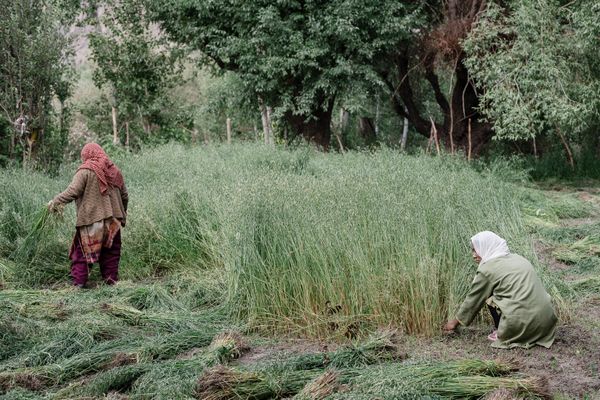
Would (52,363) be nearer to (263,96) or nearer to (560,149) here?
(263,96)

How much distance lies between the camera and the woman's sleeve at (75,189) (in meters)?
7.73

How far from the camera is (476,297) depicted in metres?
5.30

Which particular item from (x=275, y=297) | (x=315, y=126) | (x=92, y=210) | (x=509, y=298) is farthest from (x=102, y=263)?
(x=315, y=126)

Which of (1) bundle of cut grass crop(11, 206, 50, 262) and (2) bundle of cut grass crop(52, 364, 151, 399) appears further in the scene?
(1) bundle of cut grass crop(11, 206, 50, 262)

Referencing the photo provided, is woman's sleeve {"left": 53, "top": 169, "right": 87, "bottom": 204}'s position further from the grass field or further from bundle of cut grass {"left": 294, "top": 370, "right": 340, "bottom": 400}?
bundle of cut grass {"left": 294, "top": 370, "right": 340, "bottom": 400}

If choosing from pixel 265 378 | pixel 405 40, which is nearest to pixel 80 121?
pixel 405 40

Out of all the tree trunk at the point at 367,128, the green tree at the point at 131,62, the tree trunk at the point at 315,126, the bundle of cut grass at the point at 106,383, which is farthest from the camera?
the tree trunk at the point at 367,128

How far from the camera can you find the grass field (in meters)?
4.50

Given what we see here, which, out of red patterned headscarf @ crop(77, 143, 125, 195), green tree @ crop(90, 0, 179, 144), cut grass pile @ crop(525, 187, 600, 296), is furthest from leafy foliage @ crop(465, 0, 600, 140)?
green tree @ crop(90, 0, 179, 144)

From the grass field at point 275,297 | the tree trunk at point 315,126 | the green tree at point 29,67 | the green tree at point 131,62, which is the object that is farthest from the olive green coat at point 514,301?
the green tree at point 131,62

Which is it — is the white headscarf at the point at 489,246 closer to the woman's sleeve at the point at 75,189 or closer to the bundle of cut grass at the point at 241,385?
the bundle of cut grass at the point at 241,385

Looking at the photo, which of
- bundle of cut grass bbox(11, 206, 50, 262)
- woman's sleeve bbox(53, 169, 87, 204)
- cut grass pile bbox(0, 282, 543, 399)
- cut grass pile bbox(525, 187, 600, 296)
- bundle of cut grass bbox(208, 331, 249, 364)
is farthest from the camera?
bundle of cut grass bbox(11, 206, 50, 262)

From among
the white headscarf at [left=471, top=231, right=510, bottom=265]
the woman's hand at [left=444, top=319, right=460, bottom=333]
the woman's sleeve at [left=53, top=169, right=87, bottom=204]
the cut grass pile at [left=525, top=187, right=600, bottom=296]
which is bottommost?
the cut grass pile at [left=525, top=187, right=600, bottom=296]

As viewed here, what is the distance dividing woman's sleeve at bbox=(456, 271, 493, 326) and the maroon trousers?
164 inches
